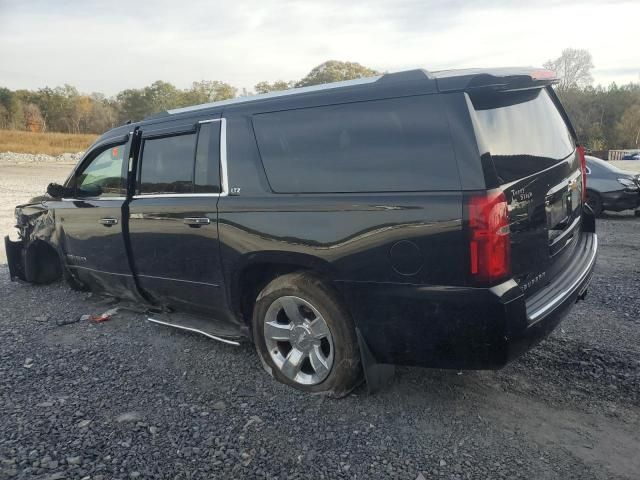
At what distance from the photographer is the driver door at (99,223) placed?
460cm

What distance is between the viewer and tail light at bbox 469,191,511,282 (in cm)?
259

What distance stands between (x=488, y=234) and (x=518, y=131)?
80cm

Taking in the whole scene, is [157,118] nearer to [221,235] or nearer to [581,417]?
[221,235]

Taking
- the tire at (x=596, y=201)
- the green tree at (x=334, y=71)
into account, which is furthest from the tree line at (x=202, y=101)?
the tire at (x=596, y=201)

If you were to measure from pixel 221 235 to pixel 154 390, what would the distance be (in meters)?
1.16

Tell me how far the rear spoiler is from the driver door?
2.95 meters

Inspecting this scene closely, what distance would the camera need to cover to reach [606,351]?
3889 mm

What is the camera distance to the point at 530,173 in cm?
297

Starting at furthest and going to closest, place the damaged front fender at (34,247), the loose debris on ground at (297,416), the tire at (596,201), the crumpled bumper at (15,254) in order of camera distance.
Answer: the tire at (596,201)
the crumpled bumper at (15,254)
the damaged front fender at (34,247)
the loose debris on ground at (297,416)

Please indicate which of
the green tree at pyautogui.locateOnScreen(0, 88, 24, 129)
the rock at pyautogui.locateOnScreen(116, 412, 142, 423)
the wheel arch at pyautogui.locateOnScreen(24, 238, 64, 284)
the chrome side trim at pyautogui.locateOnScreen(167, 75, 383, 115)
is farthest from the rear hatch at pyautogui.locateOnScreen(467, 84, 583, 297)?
the green tree at pyautogui.locateOnScreen(0, 88, 24, 129)

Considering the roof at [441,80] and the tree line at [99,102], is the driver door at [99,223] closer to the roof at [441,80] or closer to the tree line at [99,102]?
the roof at [441,80]

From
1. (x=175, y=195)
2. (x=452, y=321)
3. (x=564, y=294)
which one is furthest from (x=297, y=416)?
(x=175, y=195)

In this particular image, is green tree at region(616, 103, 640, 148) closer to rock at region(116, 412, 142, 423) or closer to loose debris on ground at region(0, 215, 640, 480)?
loose debris on ground at region(0, 215, 640, 480)

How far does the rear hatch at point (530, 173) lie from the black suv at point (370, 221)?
14 mm
